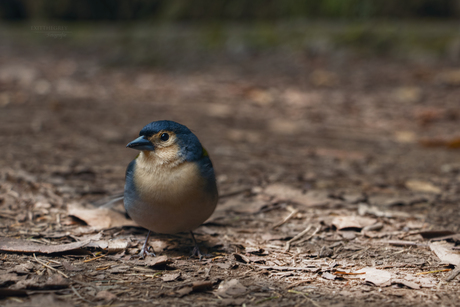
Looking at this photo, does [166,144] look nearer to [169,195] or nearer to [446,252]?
[169,195]

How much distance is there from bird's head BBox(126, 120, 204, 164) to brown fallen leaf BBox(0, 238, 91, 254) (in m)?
0.65

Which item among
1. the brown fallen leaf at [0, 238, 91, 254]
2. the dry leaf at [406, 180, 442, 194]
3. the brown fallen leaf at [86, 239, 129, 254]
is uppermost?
the brown fallen leaf at [0, 238, 91, 254]

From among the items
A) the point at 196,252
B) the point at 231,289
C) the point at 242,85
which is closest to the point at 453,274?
the point at 231,289

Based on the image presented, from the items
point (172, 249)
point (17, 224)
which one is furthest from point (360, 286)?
point (17, 224)

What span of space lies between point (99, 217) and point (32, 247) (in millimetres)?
609

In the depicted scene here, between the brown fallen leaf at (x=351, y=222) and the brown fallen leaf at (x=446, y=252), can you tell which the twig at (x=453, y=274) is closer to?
the brown fallen leaf at (x=446, y=252)

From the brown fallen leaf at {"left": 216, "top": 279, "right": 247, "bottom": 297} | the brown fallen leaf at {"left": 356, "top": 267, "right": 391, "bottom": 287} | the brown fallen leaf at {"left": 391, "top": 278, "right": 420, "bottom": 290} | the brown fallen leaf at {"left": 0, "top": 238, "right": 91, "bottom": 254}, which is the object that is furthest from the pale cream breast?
the brown fallen leaf at {"left": 391, "top": 278, "right": 420, "bottom": 290}

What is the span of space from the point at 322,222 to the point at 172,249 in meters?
1.05

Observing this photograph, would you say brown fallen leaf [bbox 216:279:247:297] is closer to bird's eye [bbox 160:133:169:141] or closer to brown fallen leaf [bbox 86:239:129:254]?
brown fallen leaf [bbox 86:239:129:254]

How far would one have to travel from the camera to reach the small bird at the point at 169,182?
2.53 metres

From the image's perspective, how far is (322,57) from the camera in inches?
340

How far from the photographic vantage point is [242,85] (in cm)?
764

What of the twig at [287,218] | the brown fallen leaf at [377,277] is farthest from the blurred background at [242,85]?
the brown fallen leaf at [377,277]

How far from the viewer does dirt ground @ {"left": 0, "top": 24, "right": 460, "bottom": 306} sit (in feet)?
7.38
